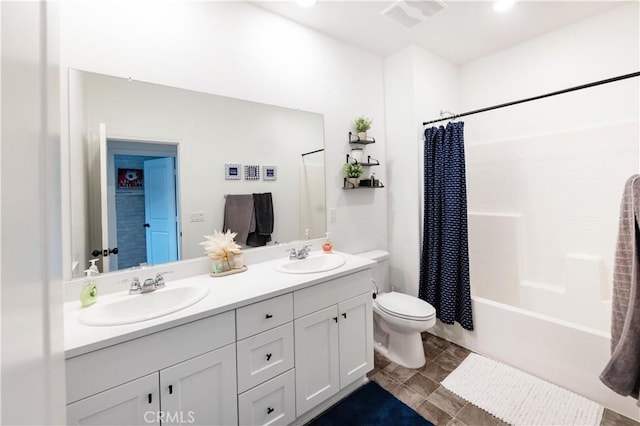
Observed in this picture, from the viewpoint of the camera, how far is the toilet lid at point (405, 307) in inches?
77.2

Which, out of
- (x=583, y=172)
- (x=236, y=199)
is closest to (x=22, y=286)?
(x=236, y=199)

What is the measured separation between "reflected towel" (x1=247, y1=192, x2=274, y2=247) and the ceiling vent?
1.62 metres

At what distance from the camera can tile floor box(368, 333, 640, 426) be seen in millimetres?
1553

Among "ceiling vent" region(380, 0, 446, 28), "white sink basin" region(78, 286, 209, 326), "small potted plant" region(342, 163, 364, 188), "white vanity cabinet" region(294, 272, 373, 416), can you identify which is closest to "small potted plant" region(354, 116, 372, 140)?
"small potted plant" region(342, 163, 364, 188)

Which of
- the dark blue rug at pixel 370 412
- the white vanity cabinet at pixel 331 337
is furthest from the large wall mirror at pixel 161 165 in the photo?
the dark blue rug at pixel 370 412

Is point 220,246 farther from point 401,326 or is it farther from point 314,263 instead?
point 401,326

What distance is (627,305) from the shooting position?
4.06ft

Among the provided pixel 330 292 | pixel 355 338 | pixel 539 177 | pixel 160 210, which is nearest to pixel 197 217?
pixel 160 210

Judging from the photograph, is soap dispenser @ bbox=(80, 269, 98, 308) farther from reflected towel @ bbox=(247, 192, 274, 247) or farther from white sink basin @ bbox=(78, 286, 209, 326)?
reflected towel @ bbox=(247, 192, 274, 247)

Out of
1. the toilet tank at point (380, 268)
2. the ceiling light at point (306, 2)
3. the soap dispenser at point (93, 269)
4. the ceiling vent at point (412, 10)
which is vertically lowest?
the toilet tank at point (380, 268)

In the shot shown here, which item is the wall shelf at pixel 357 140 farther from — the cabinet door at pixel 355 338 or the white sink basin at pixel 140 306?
the white sink basin at pixel 140 306

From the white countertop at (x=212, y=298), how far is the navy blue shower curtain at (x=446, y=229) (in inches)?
34.7

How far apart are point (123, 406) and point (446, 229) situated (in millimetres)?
2292

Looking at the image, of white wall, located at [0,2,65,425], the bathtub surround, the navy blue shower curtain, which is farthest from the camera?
the navy blue shower curtain
